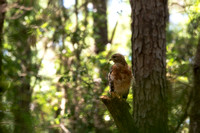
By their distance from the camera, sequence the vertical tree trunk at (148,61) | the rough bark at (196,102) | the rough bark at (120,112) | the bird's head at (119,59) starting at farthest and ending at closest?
1. the bird's head at (119,59)
2. the vertical tree trunk at (148,61)
3. the rough bark at (120,112)
4. the rough bark at (196,102)

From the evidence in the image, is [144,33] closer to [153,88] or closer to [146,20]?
[146,20]

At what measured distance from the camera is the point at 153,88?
3.94 meters

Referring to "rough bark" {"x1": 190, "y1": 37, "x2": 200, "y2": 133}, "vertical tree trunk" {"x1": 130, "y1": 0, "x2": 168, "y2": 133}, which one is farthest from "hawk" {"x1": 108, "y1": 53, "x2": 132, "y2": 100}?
"rough bark" {"x1": 190, "y1": 37, "x2": 200, "y2": 133}

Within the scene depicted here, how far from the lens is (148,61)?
13.3 feet

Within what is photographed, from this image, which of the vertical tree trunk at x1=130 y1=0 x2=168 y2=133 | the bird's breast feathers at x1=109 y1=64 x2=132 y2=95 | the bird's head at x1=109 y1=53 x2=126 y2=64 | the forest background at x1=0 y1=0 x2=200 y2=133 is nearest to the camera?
the forest background at x1=0 y1=0 x2=200 y2=133

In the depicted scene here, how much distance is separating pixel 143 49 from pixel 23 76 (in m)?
5.56

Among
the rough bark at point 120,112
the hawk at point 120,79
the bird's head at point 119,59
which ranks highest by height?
the bird's head at point 119,59

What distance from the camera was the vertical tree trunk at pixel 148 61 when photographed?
388 centimetres

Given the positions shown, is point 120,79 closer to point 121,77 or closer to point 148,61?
point 121,77

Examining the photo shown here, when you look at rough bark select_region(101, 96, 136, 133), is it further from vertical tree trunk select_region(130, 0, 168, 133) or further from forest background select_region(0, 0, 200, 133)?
vertical tree trunk select_region(130, 0, 168, 133)

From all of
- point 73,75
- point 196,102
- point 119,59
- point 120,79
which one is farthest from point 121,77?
point 196,102

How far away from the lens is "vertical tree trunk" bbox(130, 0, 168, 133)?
3.88 meters

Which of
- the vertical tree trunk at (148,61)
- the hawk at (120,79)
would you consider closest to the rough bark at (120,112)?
the vertical tree trunk at (148,61)

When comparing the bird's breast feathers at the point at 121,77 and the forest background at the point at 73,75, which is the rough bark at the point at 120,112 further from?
the bird's breast feathers at the point at 121,77
